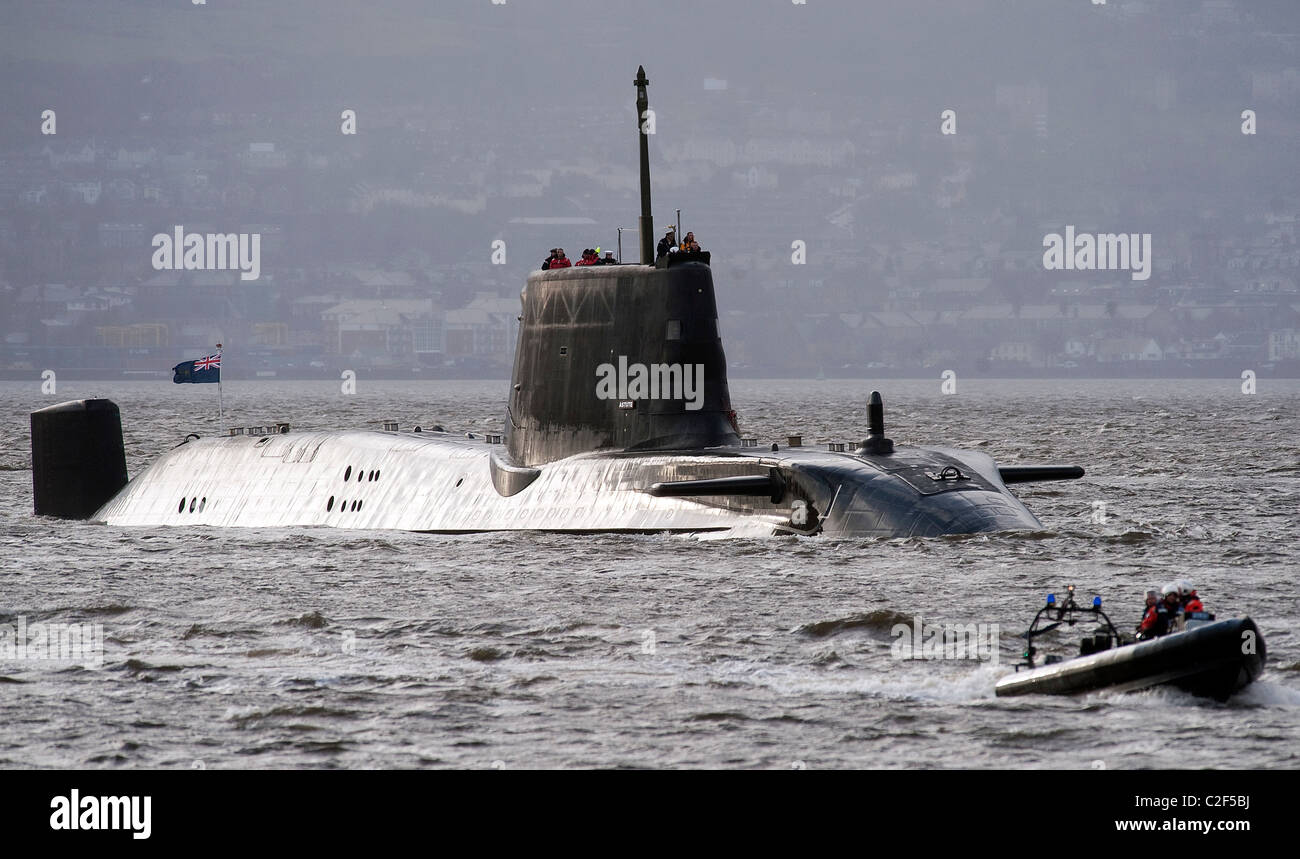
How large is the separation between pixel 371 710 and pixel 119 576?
1203cm

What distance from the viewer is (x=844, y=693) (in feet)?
53.5

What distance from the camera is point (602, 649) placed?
61.7 feet

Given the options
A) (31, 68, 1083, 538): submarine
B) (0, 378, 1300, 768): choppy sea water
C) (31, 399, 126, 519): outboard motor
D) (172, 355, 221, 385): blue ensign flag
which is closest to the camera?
(0, 378, 1300, 768): choppy sea water

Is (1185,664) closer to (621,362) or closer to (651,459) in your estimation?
(651,459)

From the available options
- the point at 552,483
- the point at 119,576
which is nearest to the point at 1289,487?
the point at 552,483

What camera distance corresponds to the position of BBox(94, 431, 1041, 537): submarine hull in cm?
2577

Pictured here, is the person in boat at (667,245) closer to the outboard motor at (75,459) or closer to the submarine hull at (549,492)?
the submarine hull at (549,492)

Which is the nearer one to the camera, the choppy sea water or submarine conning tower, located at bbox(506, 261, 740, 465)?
the choppy sea water

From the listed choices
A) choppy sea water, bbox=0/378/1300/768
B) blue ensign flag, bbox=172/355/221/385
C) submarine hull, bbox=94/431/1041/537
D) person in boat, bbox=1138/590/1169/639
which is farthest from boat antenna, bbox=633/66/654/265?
person in boat, bbox=1138/590/1169/639

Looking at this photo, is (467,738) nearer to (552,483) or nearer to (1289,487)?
(552,483)
